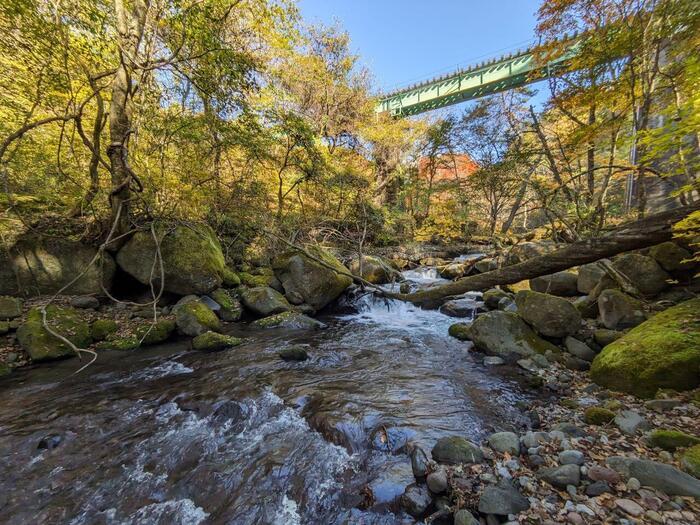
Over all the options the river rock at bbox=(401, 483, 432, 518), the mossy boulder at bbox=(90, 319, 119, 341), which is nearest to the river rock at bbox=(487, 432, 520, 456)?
the river rock at bbox=(401, 483, 432, 518)

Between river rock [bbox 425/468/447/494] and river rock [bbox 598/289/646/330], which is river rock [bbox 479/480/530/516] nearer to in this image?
river rock [bbox 425/468/447/494]

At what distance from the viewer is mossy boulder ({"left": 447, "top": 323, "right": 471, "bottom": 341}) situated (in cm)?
666

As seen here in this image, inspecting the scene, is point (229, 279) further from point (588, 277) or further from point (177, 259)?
point (588, 277)

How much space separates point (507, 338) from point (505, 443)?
310 cm

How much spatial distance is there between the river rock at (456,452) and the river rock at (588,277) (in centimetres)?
597

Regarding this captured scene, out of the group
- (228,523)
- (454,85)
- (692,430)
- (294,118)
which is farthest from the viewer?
(454,85)

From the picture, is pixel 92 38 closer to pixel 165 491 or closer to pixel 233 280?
pixel 233 280

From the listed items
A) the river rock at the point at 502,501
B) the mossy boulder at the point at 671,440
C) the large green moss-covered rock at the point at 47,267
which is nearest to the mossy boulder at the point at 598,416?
the mossy boulder at the point at 671,440

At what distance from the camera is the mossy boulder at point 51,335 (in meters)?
5.24

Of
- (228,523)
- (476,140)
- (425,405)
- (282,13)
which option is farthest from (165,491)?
(476,140)

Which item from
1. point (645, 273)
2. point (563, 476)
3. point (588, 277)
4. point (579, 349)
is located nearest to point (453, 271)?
point (588, 277)

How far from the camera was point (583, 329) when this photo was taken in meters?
5.57

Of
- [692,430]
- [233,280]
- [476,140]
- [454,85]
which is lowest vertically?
[692,430]

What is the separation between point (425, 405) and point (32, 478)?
445 centimetres
